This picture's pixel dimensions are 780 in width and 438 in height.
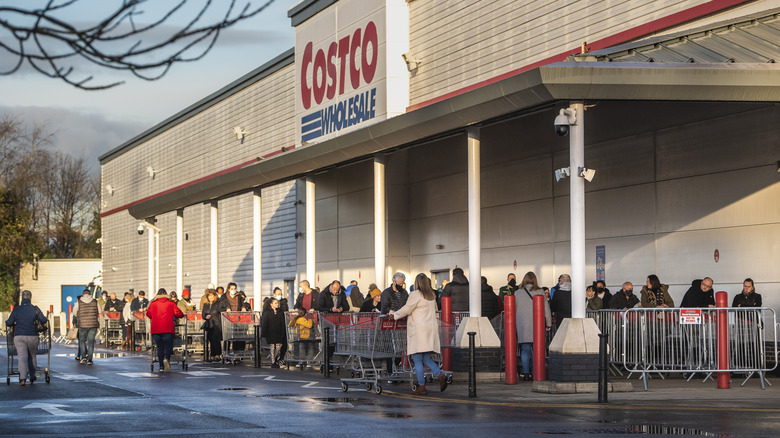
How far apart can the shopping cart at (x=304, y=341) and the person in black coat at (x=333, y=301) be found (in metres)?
0.27

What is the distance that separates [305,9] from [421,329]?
19.4 meters

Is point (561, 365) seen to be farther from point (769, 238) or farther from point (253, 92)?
point (253, 92)

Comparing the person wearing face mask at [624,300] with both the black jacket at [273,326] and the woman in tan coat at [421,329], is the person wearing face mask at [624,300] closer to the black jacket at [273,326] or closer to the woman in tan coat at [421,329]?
the woman in tan coat at [421,329]

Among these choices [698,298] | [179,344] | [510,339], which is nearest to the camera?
[510,339]

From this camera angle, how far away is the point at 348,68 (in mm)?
32062

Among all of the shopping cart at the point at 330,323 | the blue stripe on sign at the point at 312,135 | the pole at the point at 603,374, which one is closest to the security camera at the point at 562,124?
the pole at the point at 603,374

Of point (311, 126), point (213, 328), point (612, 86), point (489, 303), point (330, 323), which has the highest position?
point (311, 126)

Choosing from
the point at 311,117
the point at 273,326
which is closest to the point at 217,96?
the point at 311,117

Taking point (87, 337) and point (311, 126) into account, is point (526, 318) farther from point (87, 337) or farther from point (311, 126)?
point (311, 126)

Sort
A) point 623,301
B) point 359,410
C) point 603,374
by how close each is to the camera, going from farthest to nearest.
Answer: point 623,301, point 603,374, point 359,410

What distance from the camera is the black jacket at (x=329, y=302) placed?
24.8 metres

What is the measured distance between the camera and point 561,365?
55.9 feet

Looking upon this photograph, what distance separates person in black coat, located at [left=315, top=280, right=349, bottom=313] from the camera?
81.5 feet

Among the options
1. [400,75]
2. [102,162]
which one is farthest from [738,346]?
[102,162]
